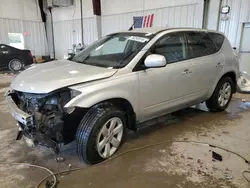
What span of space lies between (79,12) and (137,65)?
33.9ft

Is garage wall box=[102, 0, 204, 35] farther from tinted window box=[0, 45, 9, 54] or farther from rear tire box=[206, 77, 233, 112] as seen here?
tinted window box=[0, 45, 9, 54]

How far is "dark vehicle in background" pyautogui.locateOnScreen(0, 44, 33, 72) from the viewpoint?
31.4 feet

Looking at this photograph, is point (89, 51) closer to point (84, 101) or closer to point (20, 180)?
point (84, 101)

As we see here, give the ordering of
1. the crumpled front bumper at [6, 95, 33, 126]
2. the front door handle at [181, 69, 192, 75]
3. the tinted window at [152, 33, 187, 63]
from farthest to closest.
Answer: the front door handle at [181, 69, 192, 75]
the tinted window at [152, 33, 187, 63]
the crumpled front bumper at [6, 95, 33, 126]

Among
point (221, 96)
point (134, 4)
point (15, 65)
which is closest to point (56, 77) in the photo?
point (221, 96)

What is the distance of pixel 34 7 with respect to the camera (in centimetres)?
1291

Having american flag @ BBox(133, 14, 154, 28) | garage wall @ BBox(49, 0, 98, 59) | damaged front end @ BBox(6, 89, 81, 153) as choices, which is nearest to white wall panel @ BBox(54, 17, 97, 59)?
garage wall @ BBox(49, 0, 98, 59)

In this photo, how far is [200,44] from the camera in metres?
3.44

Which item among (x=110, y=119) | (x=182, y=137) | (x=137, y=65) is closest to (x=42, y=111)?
(x=110, y=119)

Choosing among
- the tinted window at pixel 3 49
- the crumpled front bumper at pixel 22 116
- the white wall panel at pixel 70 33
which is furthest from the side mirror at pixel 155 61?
the white wall panel at pixel 70 33

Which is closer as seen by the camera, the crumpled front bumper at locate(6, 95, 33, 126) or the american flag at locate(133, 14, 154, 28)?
the crumpled front bumper at locate(6, 95, 33, 126)

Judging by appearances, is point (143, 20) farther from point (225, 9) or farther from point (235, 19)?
point (235, 19)

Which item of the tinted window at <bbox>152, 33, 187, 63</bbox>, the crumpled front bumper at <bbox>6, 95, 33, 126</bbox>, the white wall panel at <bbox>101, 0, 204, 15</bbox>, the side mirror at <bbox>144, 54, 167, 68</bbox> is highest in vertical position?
the white wall panel at <bbox>101, 0, 204, 15</bbox>

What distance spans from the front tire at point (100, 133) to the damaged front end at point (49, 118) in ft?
0.41
